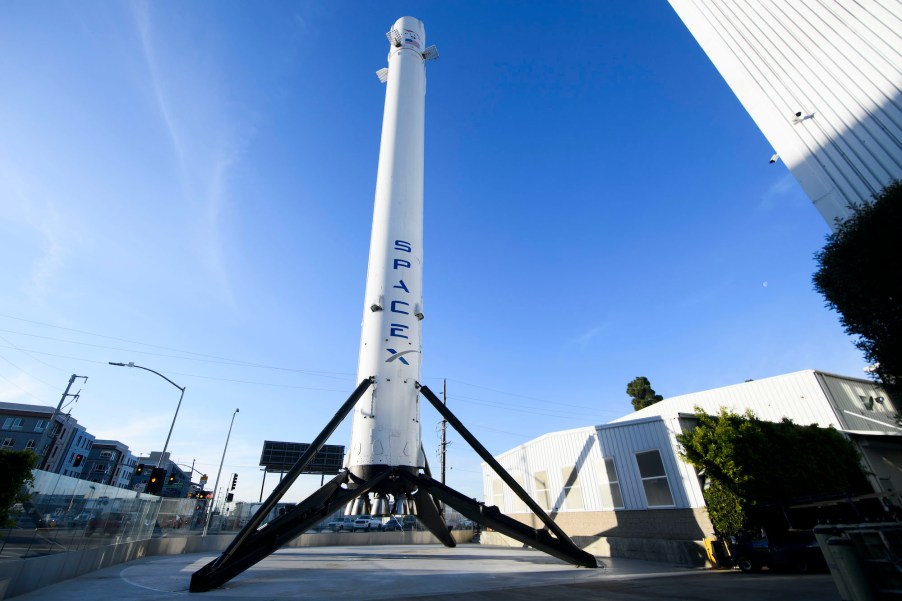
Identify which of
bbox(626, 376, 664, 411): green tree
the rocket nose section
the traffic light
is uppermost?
the rocket nose section

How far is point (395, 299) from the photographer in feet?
45.9

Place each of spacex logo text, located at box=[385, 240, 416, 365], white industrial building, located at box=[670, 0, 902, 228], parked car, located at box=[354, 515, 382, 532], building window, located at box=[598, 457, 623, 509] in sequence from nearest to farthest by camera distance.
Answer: white industrial building, located at box=[670, 0, 902, 228], spacex logo text, located at box=[385, 240, 416, 365], building window, located at box=[598, 457, 623, 509], parked car, located at box=[354, 515, 382, 532]

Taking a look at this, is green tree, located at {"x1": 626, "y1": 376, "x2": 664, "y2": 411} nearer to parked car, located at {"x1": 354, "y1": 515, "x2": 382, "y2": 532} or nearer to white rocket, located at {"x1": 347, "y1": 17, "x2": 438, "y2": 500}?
parked car, located at {"x1": 354, "y1": 515, "x2": 382, "y2": 532}

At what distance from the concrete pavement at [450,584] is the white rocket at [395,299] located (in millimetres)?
2884

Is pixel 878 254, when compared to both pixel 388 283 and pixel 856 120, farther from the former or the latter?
pixel 388 283

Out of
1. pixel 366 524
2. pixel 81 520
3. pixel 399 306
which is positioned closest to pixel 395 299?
pixel 399 306

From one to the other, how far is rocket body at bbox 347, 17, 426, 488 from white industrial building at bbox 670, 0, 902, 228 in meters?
14.6

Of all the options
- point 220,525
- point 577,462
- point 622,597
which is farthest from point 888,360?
point 220,525

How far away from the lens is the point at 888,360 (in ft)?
35.4

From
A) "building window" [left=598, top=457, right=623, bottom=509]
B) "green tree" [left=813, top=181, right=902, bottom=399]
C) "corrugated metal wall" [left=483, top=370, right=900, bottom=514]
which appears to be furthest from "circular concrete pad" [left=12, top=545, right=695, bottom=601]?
"green tree" [left=813, top=181, right=902, bottom=399]

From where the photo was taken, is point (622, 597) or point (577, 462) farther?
point (577, 462)

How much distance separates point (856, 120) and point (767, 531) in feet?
46.8

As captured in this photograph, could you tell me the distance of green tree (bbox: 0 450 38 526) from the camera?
26.6 ft

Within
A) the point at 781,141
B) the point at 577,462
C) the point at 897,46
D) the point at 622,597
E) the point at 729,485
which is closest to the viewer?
the point at 622,597
